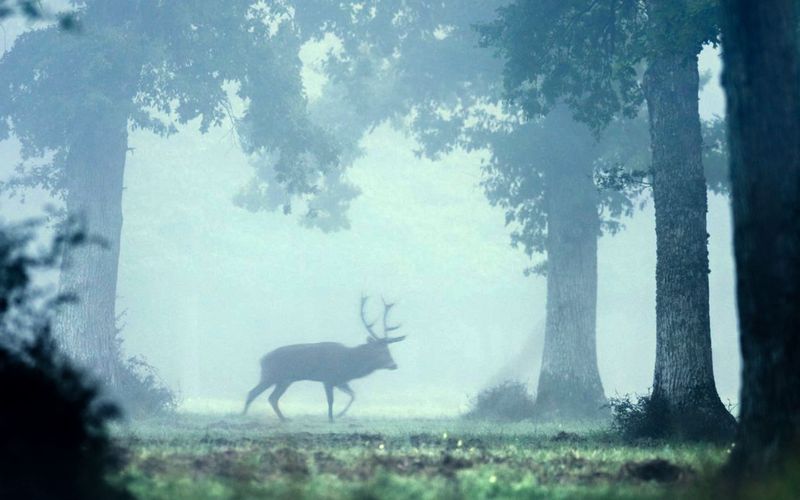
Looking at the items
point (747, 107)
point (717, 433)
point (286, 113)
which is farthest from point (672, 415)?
point (286, 113)

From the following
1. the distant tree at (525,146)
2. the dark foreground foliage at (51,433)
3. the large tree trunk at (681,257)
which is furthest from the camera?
the distant tree at (525,146)

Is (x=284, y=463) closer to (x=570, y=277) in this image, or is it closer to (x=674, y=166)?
(x=674, y=166)

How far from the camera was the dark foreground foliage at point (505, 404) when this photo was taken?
2334 cm

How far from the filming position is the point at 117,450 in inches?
236

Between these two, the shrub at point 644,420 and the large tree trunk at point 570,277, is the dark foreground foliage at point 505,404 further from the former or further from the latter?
the shrub at point 644,420

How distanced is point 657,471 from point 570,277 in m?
17.5

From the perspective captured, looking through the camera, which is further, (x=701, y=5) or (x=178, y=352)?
(x=178, y=352)

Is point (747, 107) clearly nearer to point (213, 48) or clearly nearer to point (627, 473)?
point (627, 473)

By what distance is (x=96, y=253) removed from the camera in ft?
77.8

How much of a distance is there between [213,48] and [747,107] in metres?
19.5

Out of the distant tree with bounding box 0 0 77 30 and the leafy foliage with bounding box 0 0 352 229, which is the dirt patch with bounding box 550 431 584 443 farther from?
the leafy foliage with bounding box 0 0 352 229

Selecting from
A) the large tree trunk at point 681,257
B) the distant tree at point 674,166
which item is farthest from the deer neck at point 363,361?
the large tree trunk at point 681,257

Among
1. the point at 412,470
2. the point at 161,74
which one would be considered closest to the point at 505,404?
the point at 161,74

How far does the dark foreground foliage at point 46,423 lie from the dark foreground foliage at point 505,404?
58.4 ft
